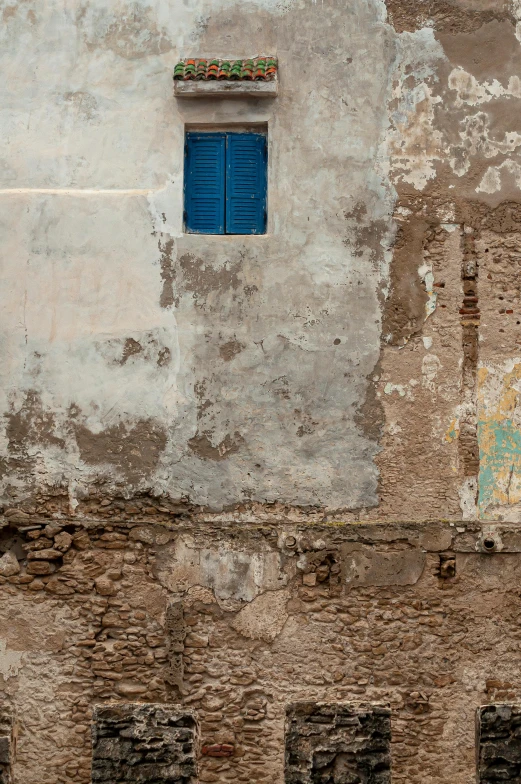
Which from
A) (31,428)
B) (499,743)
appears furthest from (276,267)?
(499,743)

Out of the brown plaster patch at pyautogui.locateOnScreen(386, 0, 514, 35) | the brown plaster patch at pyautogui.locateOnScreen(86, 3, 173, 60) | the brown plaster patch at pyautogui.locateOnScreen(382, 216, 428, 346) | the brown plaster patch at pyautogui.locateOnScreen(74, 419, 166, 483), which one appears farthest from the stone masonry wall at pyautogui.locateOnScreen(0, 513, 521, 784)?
the brown plaster patch at pyautogui.locateOnScreen(386, 0, 514, 35)

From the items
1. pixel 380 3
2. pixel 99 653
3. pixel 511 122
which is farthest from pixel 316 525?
pixel 380 3

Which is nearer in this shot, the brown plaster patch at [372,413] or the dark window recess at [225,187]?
the brown plaster patch at [372,413]

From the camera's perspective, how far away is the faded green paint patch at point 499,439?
1042 centimetres

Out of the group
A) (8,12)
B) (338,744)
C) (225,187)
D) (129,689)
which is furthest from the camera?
(8,12)

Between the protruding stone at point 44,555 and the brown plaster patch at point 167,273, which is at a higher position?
the brown plaster patch at point 167,273

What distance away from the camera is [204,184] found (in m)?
10.8

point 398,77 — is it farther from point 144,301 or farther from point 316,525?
point 316,525

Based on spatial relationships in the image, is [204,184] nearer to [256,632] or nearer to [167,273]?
[167,273]

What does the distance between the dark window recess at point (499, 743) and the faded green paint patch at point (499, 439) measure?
302 cm

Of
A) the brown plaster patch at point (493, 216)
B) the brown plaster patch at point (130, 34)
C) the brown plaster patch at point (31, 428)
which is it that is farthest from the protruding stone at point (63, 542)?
the brown plaster patch at point (493, 216)

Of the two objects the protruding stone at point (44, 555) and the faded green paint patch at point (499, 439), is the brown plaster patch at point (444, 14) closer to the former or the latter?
the faded green paint patch at point (499, 439)

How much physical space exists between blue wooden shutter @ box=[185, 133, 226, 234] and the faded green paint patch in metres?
2.63

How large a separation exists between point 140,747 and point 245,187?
509 cm
